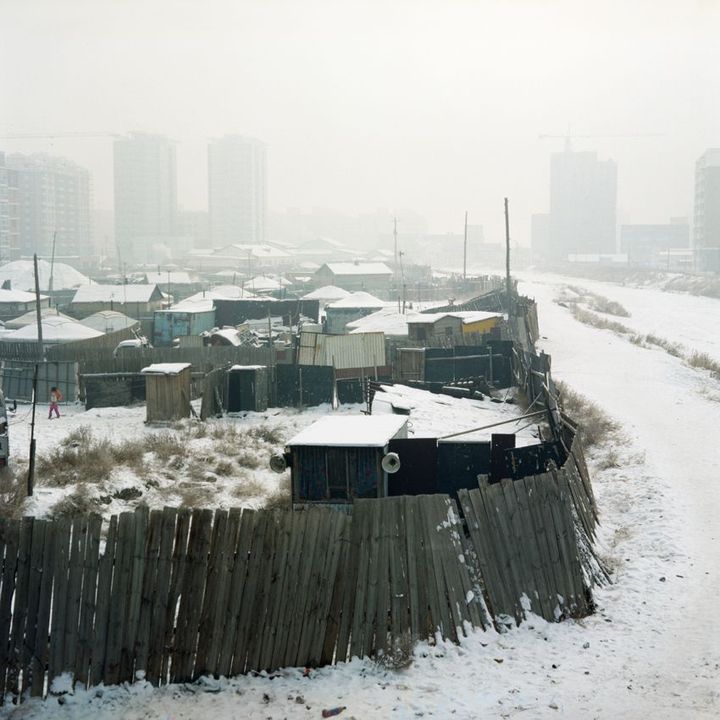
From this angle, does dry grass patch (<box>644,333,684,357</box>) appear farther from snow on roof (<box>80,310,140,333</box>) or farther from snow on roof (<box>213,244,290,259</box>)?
snow on roof (<box>213,244,290,259</box>)

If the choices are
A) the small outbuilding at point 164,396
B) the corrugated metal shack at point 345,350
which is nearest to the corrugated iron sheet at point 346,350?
the corrugated metal shack at point 345,350

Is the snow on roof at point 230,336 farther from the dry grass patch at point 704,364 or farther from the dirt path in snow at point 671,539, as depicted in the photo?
the dry grass patch at point 704,364

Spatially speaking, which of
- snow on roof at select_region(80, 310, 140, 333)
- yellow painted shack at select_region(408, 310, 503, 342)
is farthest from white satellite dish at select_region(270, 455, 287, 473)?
snow on roof at select_region(80, 310, 140, 333)

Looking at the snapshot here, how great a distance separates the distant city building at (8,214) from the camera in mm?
134000

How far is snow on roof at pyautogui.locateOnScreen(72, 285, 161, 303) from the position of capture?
52.9 meters

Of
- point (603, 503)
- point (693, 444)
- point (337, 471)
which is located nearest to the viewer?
point (337, 471)

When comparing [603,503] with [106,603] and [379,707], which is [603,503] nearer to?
[379,707]

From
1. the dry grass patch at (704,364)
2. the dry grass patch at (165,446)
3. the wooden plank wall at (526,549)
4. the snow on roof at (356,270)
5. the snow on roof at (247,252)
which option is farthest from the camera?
the snow on roof at (247,252)

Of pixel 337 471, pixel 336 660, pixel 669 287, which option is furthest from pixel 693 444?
pixel 669 287

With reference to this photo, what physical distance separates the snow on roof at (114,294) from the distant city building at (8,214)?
267 feet

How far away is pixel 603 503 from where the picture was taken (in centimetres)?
1308

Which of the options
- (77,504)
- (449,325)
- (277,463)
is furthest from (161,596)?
(449,325)

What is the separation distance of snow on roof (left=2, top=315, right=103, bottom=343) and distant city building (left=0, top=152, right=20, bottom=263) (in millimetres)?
97779

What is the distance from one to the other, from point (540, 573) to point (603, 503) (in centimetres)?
502
